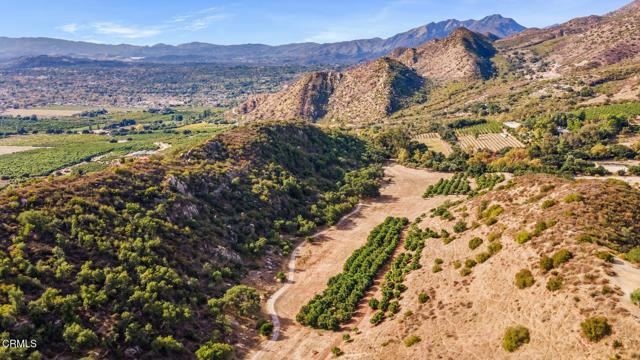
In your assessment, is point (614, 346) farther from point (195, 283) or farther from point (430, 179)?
point (430, 179)

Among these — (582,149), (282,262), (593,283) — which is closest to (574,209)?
(593,283)

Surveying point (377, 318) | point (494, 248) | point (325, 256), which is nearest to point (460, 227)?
point (494, 248)

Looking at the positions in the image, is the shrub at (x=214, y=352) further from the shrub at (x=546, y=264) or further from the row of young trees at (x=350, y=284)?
the shrub at (x=546, y=264)

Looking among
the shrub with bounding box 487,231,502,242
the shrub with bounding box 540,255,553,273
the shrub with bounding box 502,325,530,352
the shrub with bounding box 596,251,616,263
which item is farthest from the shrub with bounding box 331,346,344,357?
the shrub with bounding box 596,251,616,263

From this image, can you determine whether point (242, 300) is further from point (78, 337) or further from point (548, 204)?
point (548, 204)

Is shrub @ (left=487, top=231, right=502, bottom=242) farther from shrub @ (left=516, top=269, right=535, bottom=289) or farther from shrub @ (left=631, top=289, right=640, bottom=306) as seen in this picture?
shrub @ (left=631, top=289, right=640, bottom=306)
